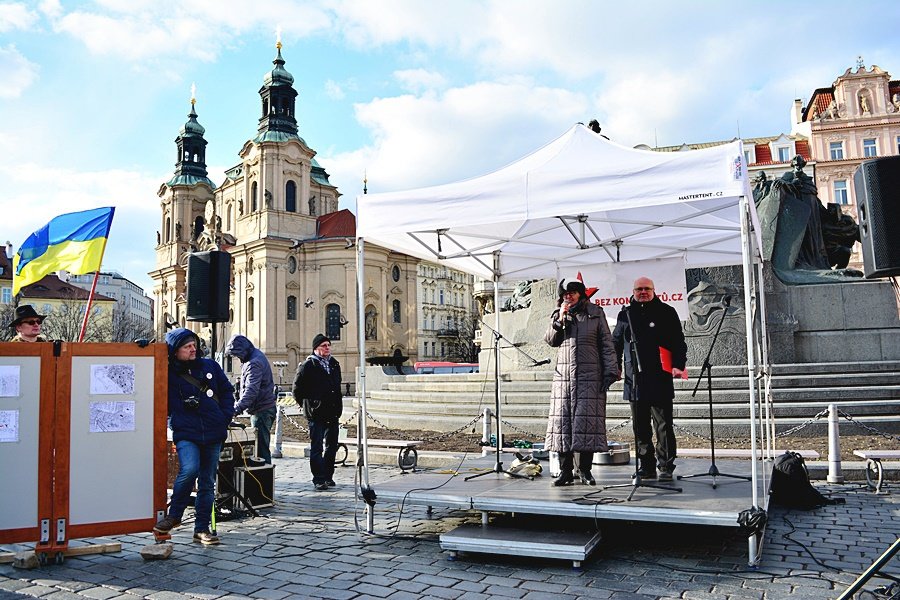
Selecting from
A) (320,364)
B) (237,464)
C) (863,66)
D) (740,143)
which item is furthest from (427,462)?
(863,66)

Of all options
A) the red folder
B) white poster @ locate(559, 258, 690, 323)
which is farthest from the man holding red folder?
white poster @ locate(559, 258, 690, 323)

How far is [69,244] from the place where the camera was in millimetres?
7730

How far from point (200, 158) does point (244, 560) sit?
83.6 meters

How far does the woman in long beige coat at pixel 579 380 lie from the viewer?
20.2 feet

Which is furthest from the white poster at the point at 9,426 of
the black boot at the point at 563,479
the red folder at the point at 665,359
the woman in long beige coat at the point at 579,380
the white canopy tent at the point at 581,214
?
the red folder at the point at 665,359

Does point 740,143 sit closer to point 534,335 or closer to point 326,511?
point 326,511

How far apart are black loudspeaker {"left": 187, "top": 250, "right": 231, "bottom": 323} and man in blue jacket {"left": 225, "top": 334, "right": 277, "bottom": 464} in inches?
17.8

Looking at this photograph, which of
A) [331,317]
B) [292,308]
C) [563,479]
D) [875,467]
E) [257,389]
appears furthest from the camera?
[331,317]

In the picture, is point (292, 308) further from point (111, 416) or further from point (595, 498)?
point (595, 498)

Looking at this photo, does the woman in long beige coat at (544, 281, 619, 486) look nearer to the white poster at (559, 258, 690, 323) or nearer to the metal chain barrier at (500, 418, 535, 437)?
the white poster at (559, 258, 690, 323)

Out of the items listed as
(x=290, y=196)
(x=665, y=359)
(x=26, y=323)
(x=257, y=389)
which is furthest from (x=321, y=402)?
(x=290, y=196)

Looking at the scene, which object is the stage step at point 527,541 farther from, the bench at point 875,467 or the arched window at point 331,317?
the arched window at point 331,317

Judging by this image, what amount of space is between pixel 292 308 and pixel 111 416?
58.4 metres

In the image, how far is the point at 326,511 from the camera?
773 centimetres
